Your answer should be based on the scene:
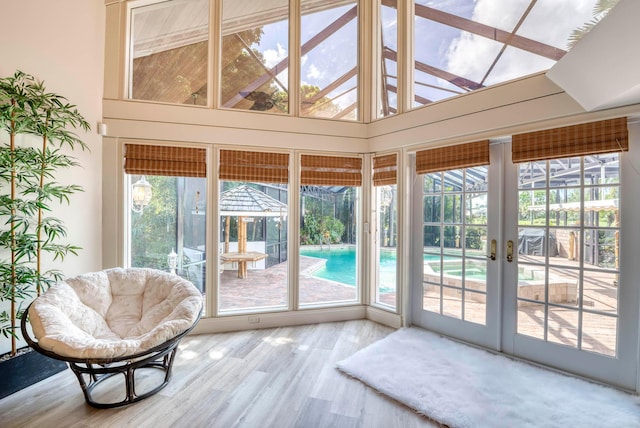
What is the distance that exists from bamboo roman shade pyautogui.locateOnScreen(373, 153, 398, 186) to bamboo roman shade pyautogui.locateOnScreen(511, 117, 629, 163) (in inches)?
49.8

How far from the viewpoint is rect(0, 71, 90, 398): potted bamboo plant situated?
233 centimetres

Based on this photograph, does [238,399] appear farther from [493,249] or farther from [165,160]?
[493,249]

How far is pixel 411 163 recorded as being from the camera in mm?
3711

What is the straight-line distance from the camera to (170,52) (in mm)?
3580

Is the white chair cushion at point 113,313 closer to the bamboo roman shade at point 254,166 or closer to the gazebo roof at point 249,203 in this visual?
the gazebo roof at point 249,203

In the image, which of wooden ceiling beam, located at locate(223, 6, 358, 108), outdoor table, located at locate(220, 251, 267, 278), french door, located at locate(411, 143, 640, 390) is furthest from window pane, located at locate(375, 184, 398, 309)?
wooden ceiling beam, located at locate(223, 6, 358, 108)

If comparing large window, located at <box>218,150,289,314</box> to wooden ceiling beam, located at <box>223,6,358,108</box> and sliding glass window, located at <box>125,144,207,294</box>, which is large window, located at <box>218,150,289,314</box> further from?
wooden ceiling beam, located at <box>223,6,358,108</box>

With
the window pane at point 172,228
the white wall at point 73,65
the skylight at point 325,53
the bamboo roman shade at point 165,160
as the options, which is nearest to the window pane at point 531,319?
the skylight at point 325,53

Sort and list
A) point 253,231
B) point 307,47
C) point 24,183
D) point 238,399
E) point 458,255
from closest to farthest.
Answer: point 238,399 < point 24,183 < point 458,255 < point 253,231 < point 307,47

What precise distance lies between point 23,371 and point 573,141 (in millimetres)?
4753

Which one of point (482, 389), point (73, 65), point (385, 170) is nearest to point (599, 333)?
point (482, 389)

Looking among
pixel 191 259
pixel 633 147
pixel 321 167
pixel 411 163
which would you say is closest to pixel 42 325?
pixel 191 259

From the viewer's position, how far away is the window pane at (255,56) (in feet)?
12.1

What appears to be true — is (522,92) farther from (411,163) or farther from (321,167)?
(321,167)
